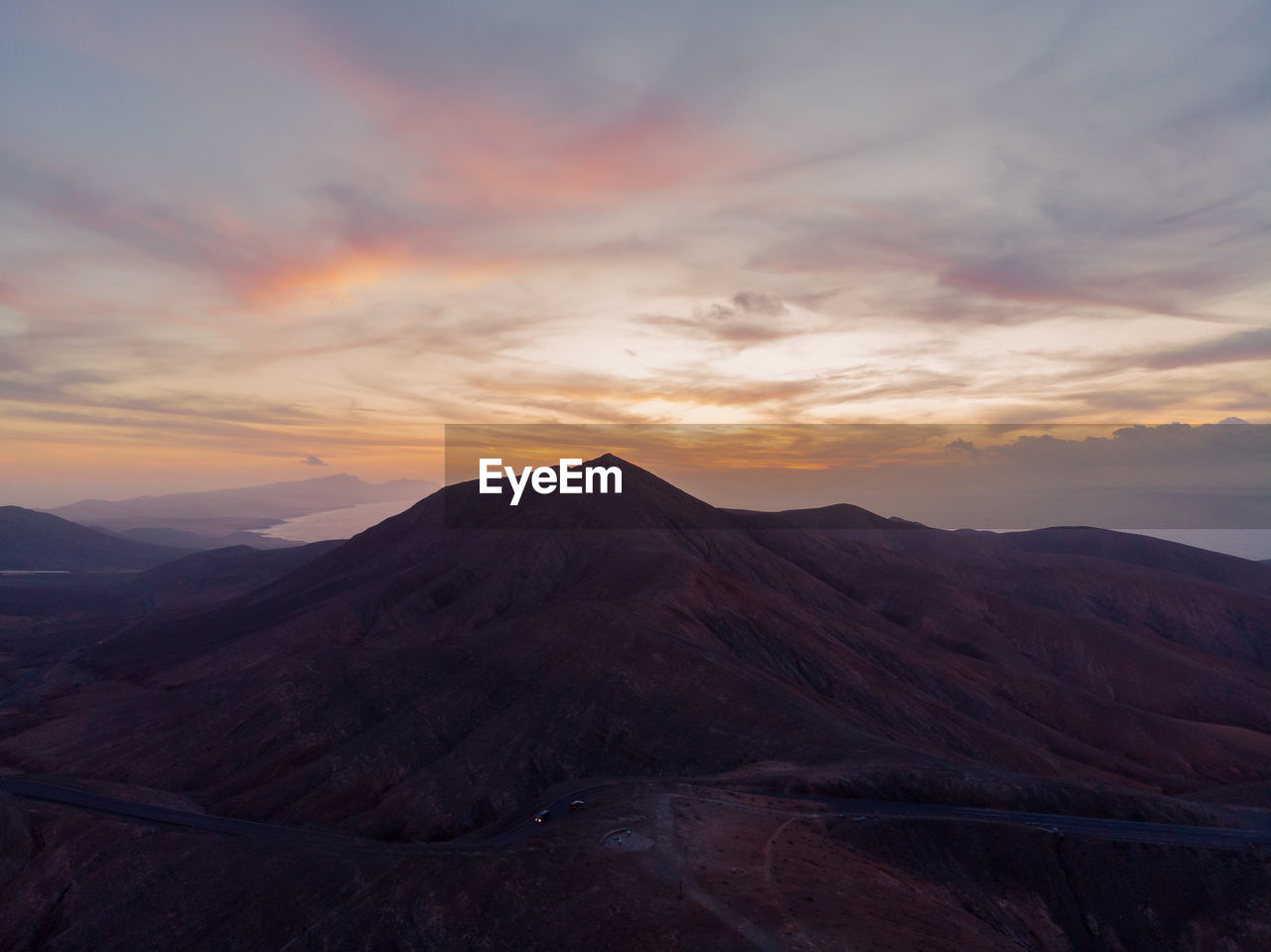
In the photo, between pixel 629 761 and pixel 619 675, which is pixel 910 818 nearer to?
pixel 629 761

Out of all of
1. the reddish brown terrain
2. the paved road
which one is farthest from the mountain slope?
the paved road

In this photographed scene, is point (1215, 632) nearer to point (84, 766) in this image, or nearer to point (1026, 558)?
point (1026, 558)

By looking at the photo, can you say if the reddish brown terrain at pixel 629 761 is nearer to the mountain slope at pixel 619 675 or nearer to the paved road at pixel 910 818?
the paved road at pixel 910 818

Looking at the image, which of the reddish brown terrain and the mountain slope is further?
the mountain slope

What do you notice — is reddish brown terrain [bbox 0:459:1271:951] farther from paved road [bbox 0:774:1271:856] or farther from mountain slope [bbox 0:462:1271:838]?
mountain slope [bbox 0:462:1271:838]

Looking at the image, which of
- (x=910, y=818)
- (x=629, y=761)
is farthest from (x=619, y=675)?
(x=910, y=818)

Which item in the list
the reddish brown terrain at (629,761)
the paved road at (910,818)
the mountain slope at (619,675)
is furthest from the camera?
the mountain slope at (619,675)

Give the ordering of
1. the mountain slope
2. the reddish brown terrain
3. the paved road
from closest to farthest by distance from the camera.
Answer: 1. the reddish brown terrain
2. the paved road
3. the mountain slope

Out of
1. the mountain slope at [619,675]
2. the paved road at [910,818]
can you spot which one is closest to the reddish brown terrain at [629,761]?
the paved road at [910,818]

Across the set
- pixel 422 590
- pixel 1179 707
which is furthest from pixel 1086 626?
pixel 422 590
